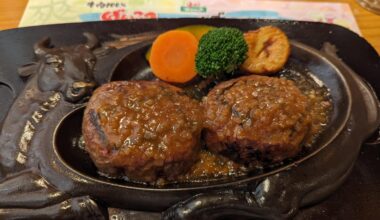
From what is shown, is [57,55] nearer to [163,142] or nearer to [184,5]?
[163,142]

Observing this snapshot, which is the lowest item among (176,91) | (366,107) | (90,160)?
(90,160)

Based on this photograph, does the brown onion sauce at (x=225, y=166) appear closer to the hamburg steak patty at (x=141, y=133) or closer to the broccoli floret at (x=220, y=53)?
the hamburg steak patty at (x=141, y=133)

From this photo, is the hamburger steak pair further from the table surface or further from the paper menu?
the table surface

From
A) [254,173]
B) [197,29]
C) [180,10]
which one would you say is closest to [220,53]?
[197,29]

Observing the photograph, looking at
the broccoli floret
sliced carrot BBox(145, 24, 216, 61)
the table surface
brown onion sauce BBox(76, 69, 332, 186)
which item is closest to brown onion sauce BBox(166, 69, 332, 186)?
brown onion sauce BBox(76, 69, 332, 186)

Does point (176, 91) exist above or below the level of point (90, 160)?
above

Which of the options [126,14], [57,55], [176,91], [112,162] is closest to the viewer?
[112,162]

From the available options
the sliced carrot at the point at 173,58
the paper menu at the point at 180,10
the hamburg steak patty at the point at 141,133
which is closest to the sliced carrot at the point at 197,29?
the sliced carrot at the point at 173,58

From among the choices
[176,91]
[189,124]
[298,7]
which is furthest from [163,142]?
[298,7]
